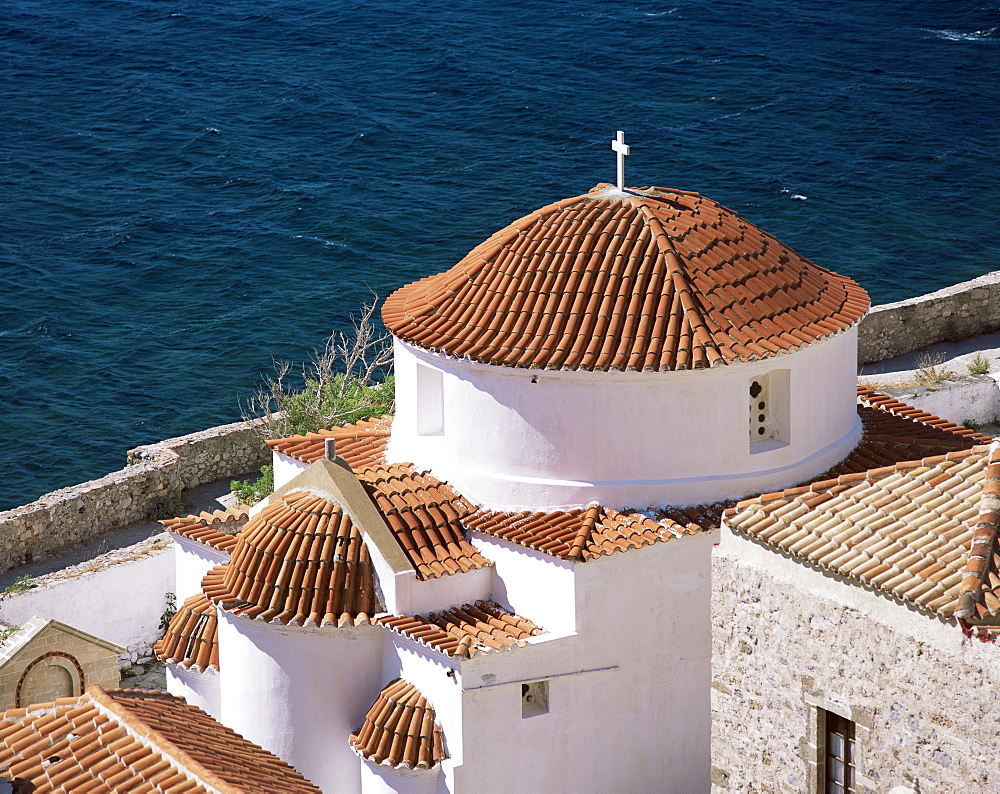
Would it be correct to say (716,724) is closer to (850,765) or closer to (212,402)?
(850,765)

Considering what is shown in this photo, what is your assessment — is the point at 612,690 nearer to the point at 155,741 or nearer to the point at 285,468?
the point at 155,741

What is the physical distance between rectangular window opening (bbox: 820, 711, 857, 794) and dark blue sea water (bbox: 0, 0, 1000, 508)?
31.7 m

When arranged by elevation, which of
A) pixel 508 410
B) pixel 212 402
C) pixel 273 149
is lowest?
pixel 212 402

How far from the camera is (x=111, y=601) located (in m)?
28.2

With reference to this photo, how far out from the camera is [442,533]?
Result: 71.7 ft

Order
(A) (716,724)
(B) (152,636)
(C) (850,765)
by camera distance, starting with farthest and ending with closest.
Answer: (B) (152,636)
(A) (716,724)
(C) (850,765)

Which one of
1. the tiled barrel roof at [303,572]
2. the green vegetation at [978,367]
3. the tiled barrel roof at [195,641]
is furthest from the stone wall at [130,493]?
the green vegetation at [978,367]

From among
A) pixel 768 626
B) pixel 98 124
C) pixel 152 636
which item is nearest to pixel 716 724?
pixel 768 626

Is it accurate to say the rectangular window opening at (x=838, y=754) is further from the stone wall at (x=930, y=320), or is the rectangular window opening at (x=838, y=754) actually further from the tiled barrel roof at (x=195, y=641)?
the stone wall at (x=930, y=320)

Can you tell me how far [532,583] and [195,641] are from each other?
551 centimetres

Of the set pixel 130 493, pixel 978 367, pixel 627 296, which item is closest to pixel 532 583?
pixel 627 296

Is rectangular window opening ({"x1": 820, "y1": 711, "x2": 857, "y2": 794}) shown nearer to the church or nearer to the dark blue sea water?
the church

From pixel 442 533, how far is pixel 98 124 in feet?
171

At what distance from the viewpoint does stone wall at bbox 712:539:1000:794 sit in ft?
50.3
